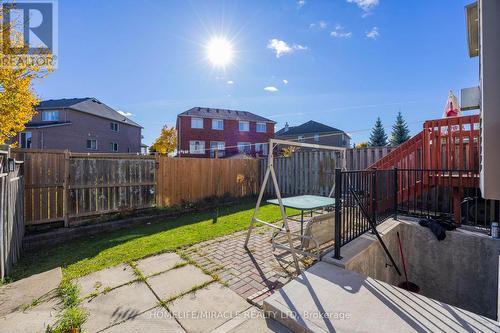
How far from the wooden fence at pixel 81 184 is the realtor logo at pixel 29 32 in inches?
196

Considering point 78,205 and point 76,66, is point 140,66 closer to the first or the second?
point 76,66

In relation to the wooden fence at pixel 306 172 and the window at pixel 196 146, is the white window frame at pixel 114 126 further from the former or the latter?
the wooden fence at pixel 306 172

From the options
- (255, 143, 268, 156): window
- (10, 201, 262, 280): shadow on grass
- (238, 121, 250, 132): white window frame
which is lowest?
(10, 201, 262, 280): shadow on grass

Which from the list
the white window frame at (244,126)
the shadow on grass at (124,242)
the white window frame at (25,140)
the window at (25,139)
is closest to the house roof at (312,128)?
the white window frame at (244,126)

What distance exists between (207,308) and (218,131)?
2465 centimetres

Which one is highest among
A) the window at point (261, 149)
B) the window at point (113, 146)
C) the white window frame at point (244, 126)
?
A: the white window frame at point (244, 126)

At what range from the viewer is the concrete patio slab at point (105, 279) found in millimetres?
2854

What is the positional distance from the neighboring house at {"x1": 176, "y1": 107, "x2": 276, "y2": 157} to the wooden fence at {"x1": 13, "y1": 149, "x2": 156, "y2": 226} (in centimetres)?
1732

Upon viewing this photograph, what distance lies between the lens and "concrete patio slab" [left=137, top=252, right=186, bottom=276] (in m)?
3.35

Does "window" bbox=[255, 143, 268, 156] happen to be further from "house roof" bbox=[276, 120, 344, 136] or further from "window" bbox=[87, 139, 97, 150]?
"window" bbox=[87, 139, 97, 150]

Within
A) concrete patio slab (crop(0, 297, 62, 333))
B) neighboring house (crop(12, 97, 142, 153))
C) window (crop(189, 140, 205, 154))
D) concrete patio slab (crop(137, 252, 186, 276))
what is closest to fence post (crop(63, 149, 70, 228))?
concrete patio slab (crop(137, 252, 186, 276))

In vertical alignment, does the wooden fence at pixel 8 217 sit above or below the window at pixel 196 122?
below

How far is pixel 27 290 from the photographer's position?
111 inches

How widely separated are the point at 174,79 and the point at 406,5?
33.2 feet
